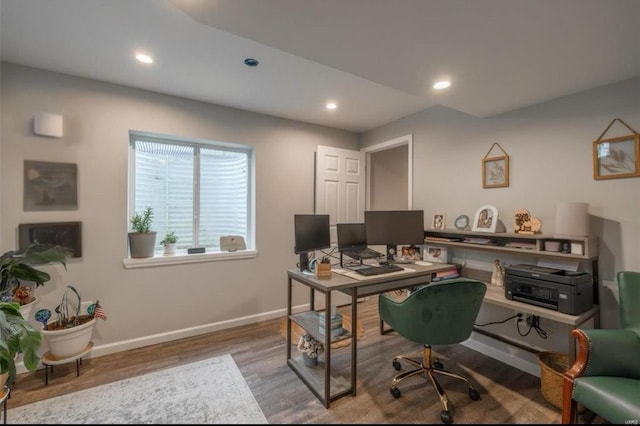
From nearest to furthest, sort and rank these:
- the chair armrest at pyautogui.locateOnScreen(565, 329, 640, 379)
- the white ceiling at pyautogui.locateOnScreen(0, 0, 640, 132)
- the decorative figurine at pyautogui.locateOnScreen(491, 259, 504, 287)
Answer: the white ceiling at pyautogui.locateOnScreen(0, 0, 640, 132)
the chair armrest at pyautogui.locateOnScreen(565, 329, 640, 379)
the decorative figurine at pyautogui.locateOnScreen(491, 259, 504, 287)

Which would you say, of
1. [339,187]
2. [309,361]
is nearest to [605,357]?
[309,361]

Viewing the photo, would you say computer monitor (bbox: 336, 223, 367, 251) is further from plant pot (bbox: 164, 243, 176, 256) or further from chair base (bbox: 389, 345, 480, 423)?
plant pot (bbox: 164, 243, 176, 256)

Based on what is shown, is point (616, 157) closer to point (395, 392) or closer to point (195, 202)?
Result: point (395, 392)

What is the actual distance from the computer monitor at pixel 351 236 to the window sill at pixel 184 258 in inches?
49.0

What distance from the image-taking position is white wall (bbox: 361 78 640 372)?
1911mm

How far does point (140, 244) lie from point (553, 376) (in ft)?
11.3

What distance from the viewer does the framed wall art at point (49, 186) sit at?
7.27 ft

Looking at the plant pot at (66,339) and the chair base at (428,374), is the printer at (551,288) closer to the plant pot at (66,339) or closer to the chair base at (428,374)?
the chair base at (428,374)

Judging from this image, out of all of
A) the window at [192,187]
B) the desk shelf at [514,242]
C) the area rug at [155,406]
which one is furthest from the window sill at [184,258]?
the area rug at [155,406]

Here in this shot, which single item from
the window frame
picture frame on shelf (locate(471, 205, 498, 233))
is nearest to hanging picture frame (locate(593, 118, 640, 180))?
picture frame on shelf (locate(471, 205, 498, 233))

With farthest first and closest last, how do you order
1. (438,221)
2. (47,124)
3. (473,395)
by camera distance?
(438,221) < (47,124) < (473,395)

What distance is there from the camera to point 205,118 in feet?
9.75

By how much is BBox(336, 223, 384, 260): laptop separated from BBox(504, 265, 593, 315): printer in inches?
42.7

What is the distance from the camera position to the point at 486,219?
2.52m
